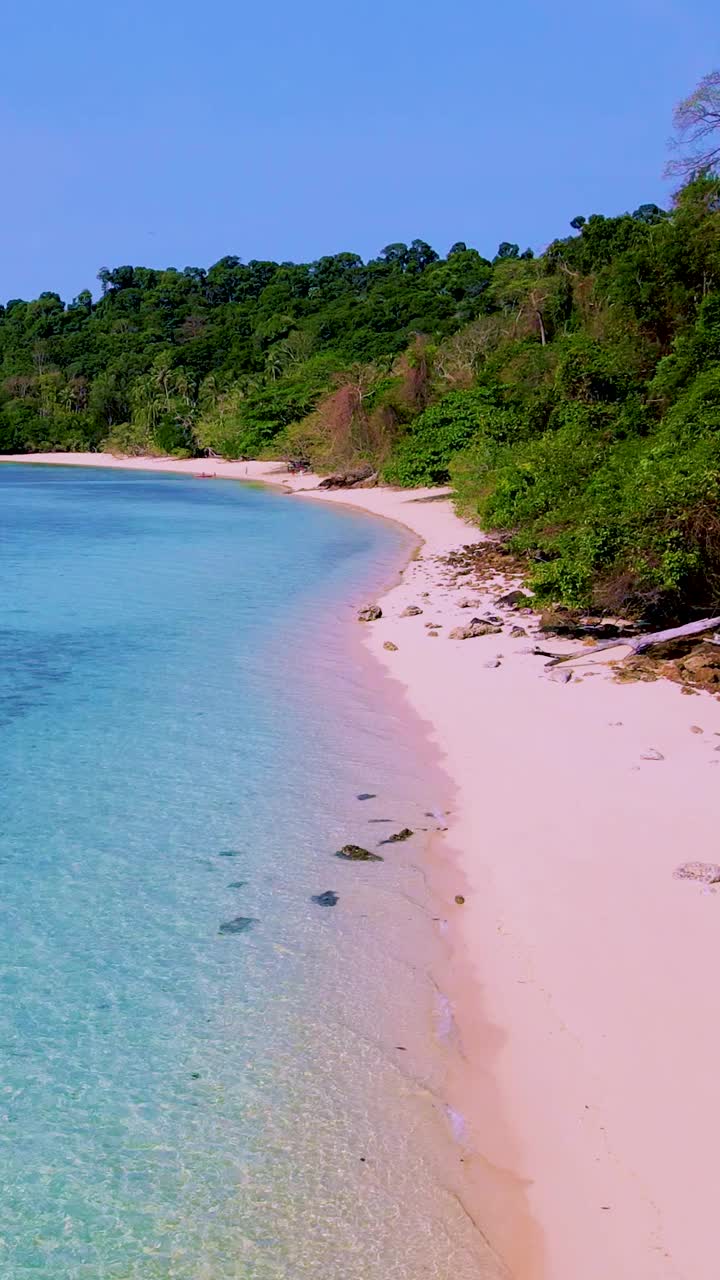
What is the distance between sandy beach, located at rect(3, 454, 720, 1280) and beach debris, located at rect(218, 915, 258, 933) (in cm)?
125

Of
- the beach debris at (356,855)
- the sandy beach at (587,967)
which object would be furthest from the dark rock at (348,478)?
the beach debris at (356,855)

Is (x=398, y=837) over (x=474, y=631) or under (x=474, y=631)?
under

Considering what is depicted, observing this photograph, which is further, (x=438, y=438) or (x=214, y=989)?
(x=438, y=438)

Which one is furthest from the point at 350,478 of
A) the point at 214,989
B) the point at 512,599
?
the point at 214,989

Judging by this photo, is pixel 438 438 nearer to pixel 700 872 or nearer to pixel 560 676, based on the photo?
pixel 560 676

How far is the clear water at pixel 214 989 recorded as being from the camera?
12.6ft

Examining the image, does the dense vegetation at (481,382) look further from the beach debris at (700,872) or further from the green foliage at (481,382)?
the beach debris at (700,872)

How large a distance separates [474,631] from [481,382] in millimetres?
25408

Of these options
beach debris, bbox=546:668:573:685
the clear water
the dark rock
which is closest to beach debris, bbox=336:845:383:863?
the clear water

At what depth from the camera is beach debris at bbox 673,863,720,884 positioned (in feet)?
19.6

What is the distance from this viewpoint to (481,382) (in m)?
36.6

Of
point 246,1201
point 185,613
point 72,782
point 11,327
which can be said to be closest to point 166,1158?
point 246,1201

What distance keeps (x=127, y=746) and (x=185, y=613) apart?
7560mm

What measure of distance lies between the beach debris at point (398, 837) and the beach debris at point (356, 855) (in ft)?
0.68
